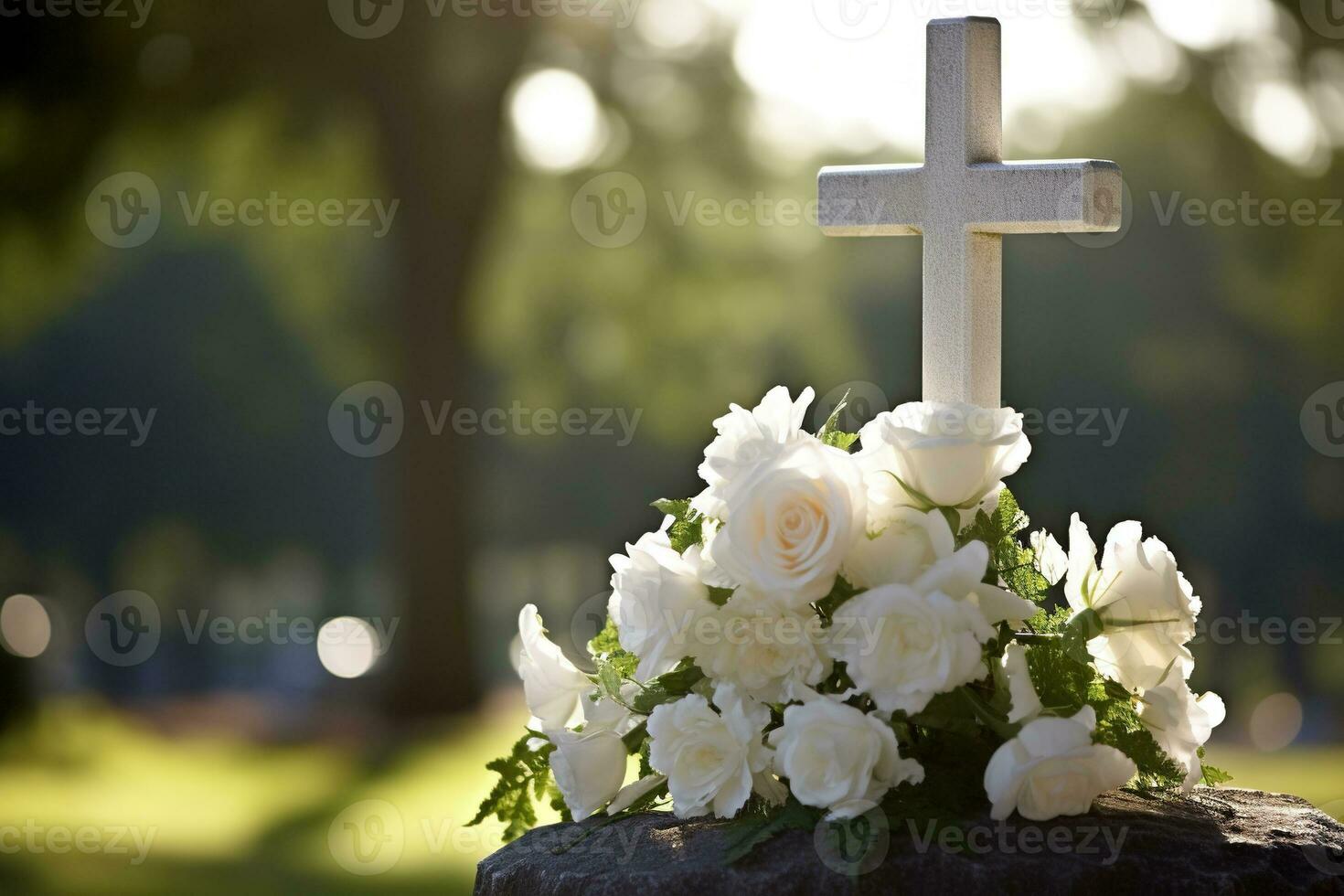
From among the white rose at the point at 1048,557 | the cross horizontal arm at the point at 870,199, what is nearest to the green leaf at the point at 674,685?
the white rose at the point at 1048,557

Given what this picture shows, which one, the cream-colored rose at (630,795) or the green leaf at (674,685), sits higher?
the green leaf at (674,685)

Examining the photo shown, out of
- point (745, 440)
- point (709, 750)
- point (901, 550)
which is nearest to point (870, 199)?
point (745, 440)

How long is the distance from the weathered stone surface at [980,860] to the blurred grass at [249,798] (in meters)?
4.00

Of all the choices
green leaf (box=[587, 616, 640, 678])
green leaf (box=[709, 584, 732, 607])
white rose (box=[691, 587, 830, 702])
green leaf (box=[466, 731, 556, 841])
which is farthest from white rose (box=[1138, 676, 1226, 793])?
green leaf (box=[466, 731, 556, 841])

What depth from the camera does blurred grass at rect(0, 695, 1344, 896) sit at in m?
5.87

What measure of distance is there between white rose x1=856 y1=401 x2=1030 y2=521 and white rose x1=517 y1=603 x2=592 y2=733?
0.55 m

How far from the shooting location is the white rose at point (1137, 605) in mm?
1927

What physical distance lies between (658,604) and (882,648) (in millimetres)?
319

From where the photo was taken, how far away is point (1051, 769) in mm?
1758

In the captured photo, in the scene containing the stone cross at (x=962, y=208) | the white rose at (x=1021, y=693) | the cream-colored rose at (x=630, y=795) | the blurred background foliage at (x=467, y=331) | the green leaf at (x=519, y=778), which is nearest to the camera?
the white rose at (x=1021, y=693)

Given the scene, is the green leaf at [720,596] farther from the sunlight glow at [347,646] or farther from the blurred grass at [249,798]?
the sunlight glow at [347,646]

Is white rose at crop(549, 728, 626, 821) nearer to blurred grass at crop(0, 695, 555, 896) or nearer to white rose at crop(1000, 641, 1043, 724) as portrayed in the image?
white rose at crop(1000, 641, 1043, 724)

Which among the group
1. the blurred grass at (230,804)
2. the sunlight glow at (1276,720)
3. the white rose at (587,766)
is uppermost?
the white rose at (587,766)

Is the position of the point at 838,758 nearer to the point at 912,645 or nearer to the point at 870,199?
the point at 912,645
